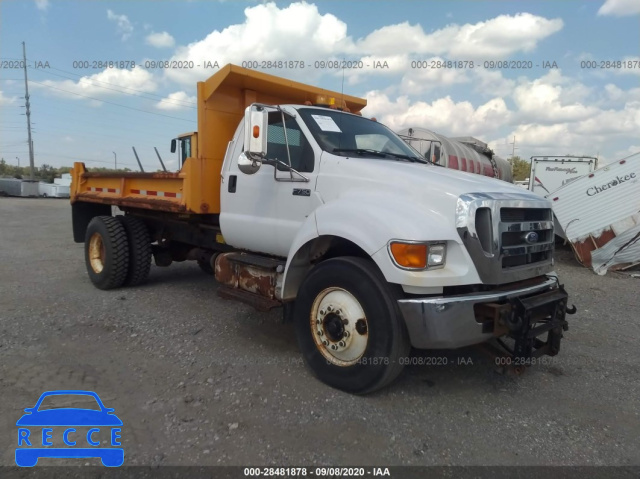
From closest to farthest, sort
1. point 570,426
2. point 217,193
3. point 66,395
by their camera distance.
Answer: point 570,426
point 66,395
point 217,193

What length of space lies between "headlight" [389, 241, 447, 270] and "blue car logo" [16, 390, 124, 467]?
6.94ft

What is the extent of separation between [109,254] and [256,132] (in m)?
3.61

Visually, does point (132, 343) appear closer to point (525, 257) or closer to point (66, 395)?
point (66, 395)

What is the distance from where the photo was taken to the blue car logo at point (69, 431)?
2701mm

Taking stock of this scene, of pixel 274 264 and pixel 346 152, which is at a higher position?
pixel 346 152

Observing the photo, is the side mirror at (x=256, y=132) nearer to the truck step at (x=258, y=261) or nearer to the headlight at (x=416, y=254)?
the truck step at (x=258, y=261)

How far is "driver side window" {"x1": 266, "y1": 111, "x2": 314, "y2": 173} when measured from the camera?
410 cm

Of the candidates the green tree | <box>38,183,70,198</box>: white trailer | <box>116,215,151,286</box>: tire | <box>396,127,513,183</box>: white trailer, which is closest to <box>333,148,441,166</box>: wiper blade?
<box>116,215,151,286</box>: tire

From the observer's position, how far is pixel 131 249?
21.3 feet

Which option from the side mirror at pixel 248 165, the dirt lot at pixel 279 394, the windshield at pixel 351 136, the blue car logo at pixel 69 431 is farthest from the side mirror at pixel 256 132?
the blue car logo at pixel 69 431

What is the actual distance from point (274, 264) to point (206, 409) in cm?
153

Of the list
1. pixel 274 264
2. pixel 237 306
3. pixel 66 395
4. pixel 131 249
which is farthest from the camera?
pixel 131 249

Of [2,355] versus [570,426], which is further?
[2,355]

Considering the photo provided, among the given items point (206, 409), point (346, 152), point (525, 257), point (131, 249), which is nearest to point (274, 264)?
point (346, 152)
